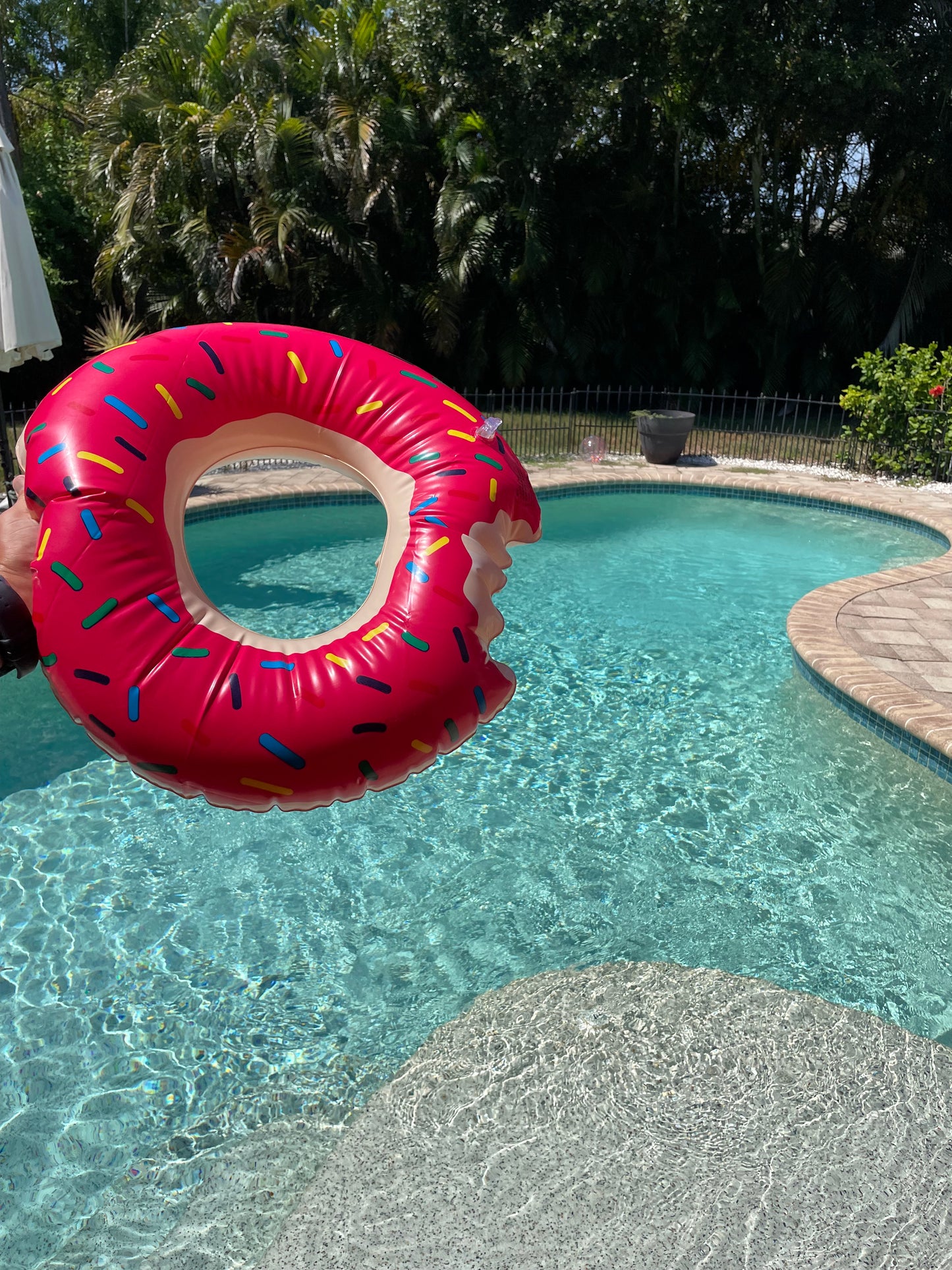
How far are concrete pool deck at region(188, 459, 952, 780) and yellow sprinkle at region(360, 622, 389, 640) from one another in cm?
433

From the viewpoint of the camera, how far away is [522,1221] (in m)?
2.90

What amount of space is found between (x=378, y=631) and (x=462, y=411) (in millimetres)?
799

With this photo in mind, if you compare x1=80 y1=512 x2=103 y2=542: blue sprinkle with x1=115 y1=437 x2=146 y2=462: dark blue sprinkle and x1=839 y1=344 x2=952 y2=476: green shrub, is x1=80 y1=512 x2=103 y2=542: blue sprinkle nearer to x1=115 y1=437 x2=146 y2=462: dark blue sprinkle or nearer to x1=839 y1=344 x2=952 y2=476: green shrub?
x1=115 y1=437 x2=146 y2=462: dark blue sprinkle

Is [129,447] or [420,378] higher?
[420,378]

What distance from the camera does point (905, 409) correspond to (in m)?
13.5

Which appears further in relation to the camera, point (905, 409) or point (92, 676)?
point (905, 409)

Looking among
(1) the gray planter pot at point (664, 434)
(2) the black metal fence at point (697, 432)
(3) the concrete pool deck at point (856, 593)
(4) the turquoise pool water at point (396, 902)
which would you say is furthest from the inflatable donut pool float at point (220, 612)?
(1) the gray planter pot at point (664, 434)

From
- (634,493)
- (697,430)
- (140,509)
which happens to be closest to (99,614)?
(140,509)

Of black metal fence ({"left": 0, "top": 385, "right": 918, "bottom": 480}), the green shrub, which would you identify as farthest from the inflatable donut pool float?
the green shrub

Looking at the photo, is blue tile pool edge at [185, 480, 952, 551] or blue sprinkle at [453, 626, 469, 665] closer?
blue sprinkle at [453, 626, 469, 665]

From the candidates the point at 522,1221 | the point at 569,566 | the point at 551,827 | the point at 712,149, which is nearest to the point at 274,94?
the point at 712,149

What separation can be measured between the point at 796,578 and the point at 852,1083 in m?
7.30

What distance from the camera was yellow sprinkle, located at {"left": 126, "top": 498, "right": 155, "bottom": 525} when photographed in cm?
235

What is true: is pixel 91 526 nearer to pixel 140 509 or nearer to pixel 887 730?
pixel 140 509
